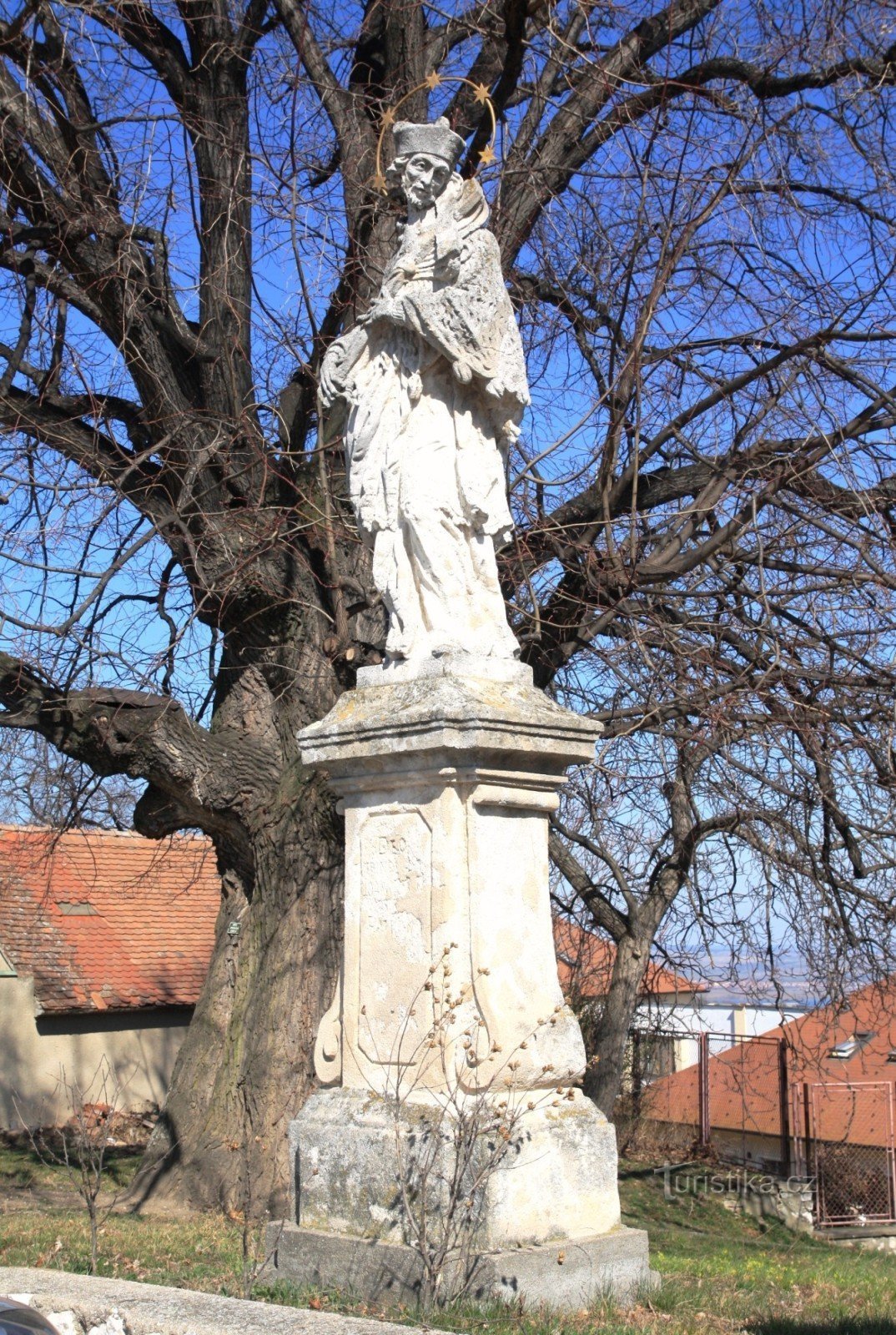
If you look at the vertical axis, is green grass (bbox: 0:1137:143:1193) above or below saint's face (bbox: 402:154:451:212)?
below

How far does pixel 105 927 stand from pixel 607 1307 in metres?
18.5

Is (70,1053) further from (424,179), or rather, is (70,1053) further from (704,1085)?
(424,179)

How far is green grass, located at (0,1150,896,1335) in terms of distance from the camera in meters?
4.73

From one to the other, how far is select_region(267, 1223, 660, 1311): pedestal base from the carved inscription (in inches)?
25.4

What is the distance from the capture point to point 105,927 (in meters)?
22.5

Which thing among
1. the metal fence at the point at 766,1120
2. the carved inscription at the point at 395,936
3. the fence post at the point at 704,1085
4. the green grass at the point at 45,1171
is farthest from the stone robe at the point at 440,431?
the fence post at the point at 704,1085

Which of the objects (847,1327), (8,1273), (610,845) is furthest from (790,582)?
(8,1273)

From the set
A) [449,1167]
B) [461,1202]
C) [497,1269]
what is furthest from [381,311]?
[497,1269]

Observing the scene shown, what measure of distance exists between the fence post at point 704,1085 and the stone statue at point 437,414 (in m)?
12.8

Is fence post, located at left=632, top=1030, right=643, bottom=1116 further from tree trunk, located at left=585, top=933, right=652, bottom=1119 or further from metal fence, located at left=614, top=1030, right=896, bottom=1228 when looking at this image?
tree trunk, located at left=585, top=933, right=652, bottom=1119

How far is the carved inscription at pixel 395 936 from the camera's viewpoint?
530 centimetres

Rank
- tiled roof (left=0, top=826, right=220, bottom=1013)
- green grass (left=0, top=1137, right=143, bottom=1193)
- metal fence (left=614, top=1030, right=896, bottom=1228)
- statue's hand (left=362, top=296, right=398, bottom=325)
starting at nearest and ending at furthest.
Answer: statue's hand (left=362, top=296, right=398, bottom=325)
green grass (left=0, top=1137, right=143, bottom=1193)
metal fence (left=614, top=1030, right=896, bottom=1228)
tiled roof (left=0, top=826, right=220, bottom=1013)

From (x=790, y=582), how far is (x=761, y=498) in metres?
0.89

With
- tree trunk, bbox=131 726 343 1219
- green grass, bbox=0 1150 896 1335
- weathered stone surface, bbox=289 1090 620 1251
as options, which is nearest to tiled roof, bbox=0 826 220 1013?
tree trunk, bbox=131 726 343 1219
